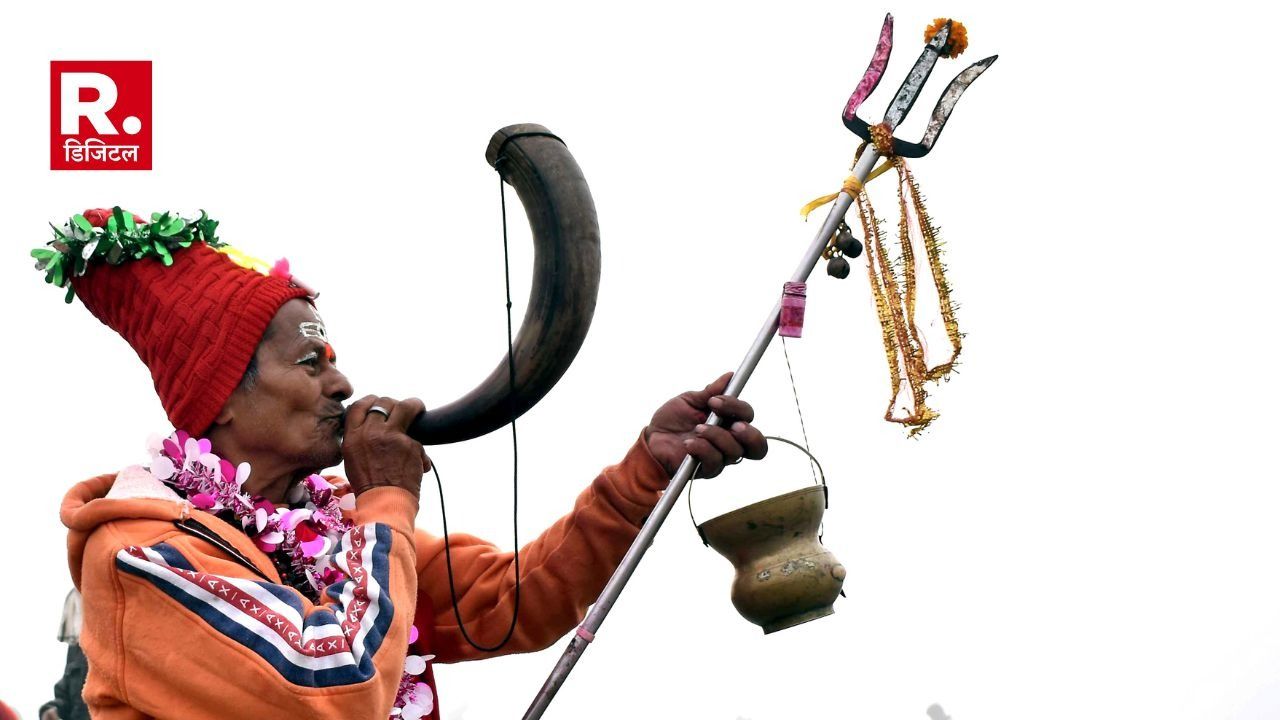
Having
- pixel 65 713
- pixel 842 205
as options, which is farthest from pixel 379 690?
A: pixel 65 713

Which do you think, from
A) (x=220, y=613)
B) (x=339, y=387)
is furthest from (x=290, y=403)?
(x=220, y=613)

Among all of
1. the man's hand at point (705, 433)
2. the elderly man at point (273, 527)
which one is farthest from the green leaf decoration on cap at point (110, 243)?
the man's hand at point (705, 433)

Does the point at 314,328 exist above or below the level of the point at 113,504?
above

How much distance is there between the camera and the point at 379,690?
279cm

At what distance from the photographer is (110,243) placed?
318 cm

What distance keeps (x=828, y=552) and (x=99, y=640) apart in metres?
1.61

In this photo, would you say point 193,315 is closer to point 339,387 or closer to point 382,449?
point 339,387

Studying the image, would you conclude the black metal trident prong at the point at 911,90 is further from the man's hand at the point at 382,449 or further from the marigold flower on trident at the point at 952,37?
the man's hand at the point at 382,449

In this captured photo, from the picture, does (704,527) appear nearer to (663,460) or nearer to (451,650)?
(663,460)

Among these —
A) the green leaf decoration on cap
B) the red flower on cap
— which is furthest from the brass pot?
the red flower on cap

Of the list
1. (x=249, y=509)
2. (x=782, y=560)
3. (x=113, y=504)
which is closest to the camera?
(x=113, y=504)

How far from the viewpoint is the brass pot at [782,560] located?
10.7ft

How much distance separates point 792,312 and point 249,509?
129 cm

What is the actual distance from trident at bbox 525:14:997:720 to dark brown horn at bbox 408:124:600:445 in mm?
380
